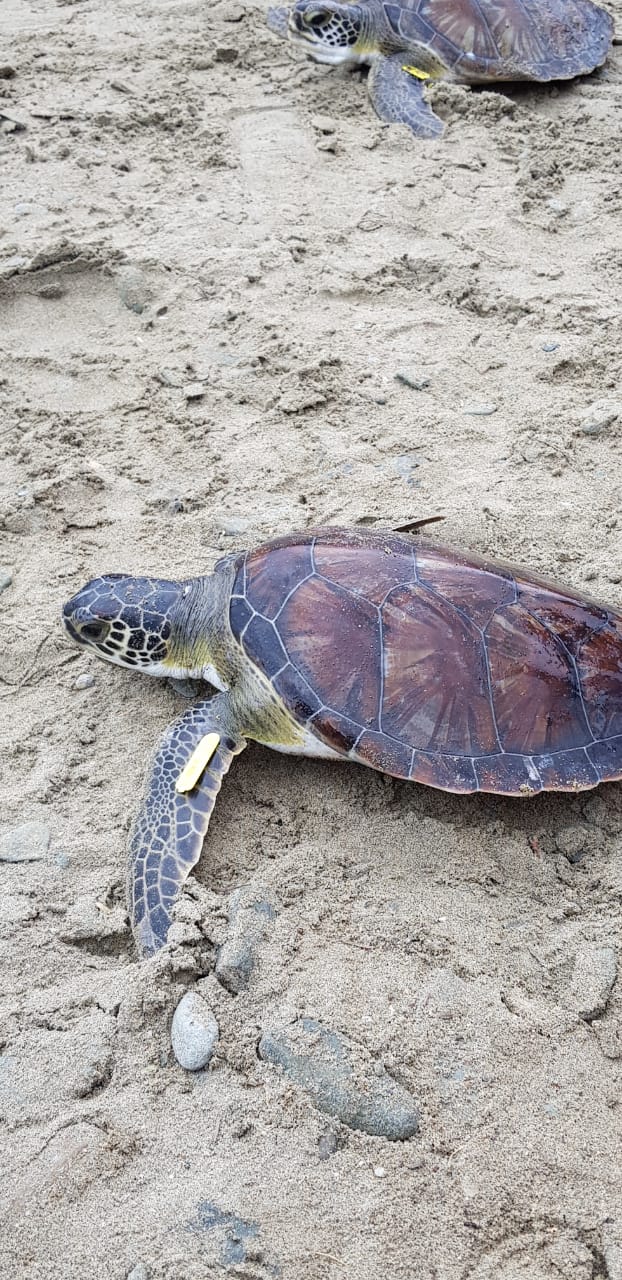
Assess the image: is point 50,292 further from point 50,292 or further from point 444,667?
point 444,667

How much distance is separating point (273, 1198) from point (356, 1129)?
213mm

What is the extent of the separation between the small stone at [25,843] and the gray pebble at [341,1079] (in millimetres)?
841

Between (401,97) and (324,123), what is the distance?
54cm

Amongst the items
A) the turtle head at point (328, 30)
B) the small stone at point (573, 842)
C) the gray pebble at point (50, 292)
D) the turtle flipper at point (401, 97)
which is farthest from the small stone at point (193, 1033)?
the turtle head at point (328, 30)

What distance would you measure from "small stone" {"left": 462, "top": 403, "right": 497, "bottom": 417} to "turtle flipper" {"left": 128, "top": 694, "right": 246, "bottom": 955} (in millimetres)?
1855

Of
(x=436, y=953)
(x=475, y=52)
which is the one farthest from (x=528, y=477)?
(x=475, y=52)

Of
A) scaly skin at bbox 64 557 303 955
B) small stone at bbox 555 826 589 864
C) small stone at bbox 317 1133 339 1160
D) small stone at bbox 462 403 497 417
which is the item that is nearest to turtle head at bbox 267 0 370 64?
small stone at bbox 462 403 497 417

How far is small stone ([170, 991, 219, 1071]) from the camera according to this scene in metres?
1.99

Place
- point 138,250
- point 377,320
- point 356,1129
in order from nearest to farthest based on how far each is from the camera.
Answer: point 356,1129, point 377,320, point 138,250

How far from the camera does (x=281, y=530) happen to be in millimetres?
3438

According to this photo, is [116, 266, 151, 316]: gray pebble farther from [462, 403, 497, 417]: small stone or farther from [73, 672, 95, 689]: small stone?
[73, 672, 95, 689]: small stone

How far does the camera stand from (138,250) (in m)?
4.70

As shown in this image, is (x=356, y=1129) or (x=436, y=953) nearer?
(x=356, y=1129)

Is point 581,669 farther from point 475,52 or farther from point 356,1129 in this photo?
point 475,52
